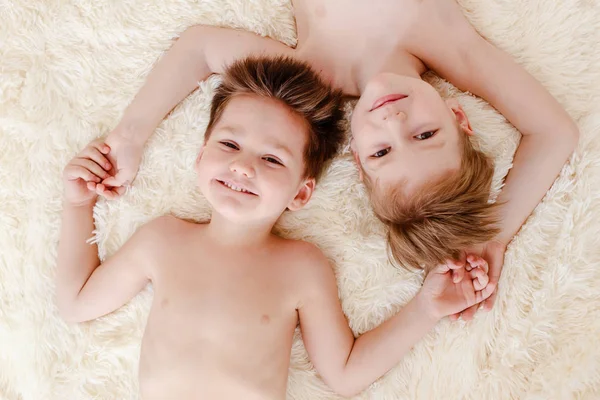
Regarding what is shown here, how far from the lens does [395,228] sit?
1455mm

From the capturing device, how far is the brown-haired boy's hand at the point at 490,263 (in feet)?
4.83

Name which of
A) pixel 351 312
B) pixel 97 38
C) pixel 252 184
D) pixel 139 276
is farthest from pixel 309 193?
pixel 97 38

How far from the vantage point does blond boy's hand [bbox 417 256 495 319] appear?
1.42m

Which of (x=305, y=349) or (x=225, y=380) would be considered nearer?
(x=225, y=380)

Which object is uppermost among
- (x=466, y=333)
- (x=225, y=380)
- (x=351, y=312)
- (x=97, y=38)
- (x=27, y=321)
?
(x=97, y=38)

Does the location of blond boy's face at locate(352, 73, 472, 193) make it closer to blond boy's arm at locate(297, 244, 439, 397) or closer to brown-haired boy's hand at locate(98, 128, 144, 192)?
blond boy's arm at locate(297, 244, 439, 397)

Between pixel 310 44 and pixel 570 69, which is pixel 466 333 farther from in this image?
pixel 310 44

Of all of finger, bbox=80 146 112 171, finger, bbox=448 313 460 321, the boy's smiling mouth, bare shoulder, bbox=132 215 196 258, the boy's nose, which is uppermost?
the boy's nose

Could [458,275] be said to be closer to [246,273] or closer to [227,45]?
[246,273]

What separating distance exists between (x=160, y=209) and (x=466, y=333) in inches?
34.8

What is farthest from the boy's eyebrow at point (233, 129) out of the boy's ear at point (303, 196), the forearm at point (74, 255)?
the forearm at point (74, 255)

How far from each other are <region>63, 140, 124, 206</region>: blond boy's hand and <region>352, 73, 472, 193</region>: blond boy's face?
689 millimetres

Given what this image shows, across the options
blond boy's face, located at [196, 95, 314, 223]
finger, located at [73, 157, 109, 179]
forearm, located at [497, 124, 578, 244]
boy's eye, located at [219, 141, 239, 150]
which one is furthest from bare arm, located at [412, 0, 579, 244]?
Answer: finger, located at [73, 157, 109, 179]

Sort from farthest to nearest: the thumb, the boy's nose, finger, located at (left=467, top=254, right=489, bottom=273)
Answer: the thumb, finger, located at (left=467, top=254, right=489, bottom=273), the boy's nose
